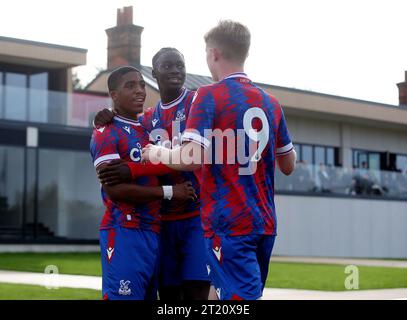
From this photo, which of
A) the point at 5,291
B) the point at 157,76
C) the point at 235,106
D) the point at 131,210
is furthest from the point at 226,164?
the point at 5,291

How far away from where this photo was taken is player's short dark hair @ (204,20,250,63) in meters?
4.65

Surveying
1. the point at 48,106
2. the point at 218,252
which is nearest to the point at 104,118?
the point at 218,252

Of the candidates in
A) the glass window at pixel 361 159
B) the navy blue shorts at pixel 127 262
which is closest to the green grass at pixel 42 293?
the navy blue shorts at pixel 127 262

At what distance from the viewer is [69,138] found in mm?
28719

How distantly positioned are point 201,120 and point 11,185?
80.7 ft

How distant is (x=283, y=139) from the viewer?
5020 millimetres

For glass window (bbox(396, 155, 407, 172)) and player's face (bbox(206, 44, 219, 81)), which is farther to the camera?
glass window (bbox(396, 155, 407, 172))

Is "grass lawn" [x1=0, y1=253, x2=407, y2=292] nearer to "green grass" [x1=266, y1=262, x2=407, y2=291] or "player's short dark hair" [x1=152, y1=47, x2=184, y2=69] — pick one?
"green grass" [x1=266, y1=262, x2=407, y2=291]

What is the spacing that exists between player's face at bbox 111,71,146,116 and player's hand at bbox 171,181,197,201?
0.57 m

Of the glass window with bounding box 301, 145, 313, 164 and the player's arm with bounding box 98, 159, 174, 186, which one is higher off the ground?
the glass window with bounding box 301, 145, 313, 164

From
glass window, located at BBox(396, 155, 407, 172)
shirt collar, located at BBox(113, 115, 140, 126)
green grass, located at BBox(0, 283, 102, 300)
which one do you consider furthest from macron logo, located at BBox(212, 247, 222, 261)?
glass window, located at BBox(396, 155, 407, 172)

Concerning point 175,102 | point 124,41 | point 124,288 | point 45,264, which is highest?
point 124,41

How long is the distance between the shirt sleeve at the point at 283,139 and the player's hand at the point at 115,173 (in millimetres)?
950

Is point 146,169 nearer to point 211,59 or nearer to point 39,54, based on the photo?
point 211,59
